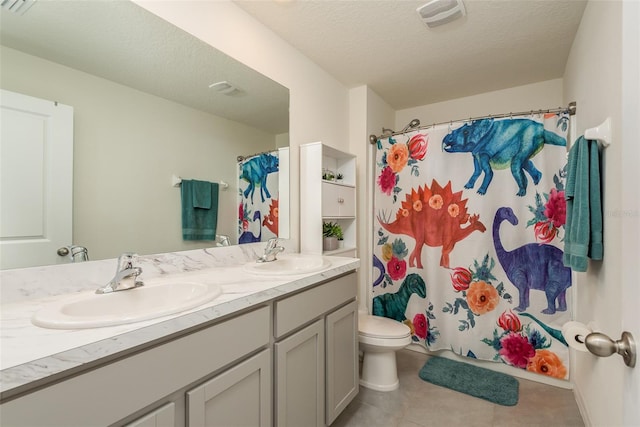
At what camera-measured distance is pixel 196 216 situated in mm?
1499

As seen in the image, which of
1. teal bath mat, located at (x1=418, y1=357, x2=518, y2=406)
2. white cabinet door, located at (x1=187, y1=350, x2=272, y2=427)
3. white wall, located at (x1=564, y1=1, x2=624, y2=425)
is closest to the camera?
white cabinet door, located at (x1=187, y1=350, x2=272, y2=427)

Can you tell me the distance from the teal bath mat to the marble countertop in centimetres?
164

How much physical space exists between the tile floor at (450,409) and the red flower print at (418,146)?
1684 millimetres

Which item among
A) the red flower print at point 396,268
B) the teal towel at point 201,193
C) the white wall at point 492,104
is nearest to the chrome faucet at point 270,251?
the teal towel at point 201,193

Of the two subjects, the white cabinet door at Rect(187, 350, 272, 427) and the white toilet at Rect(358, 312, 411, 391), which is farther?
the white toilet at Rect(358, 312, 411, 391)

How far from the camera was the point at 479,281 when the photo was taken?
2.19m

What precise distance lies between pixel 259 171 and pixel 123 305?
105 cm

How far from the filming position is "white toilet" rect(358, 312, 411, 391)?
191 centimetres

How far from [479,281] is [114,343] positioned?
7.31 ft

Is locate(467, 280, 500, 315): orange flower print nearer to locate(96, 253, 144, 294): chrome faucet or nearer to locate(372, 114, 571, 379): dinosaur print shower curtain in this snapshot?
locate(372, 114, 571, 379): dinosaur print shower curtain

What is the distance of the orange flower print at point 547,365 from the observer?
196 cm

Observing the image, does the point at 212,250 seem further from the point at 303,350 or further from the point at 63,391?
the point at 63,391

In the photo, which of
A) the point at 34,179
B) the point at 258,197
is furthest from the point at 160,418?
the point at 258,197

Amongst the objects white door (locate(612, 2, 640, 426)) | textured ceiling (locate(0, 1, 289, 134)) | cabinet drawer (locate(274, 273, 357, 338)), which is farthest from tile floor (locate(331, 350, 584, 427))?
textured ceiling (locate(0, 1, 289, 134))
